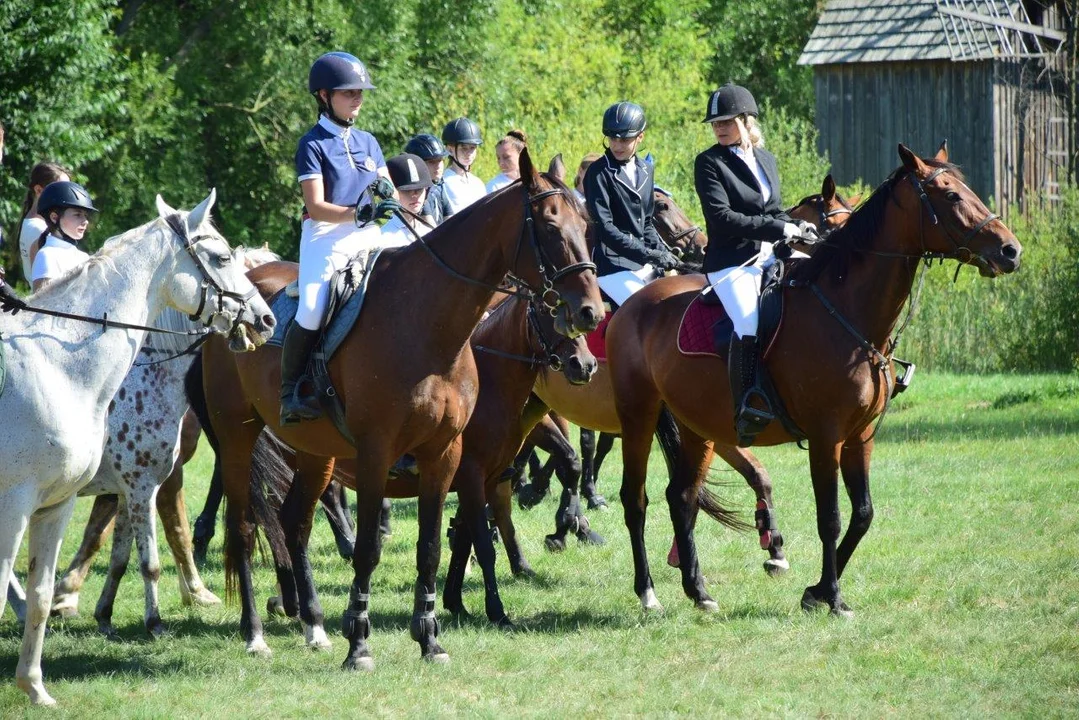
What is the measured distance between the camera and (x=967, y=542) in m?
10.1

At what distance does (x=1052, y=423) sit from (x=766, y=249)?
7963 millimetres

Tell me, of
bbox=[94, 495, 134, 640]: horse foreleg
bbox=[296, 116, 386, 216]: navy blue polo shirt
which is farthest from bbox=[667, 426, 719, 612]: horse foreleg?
bbox=[94, 495, 134, 640]: horse foreleg

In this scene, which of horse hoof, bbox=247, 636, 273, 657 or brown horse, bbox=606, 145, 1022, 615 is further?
brown horse, bbox=606, 145, 1022, 615

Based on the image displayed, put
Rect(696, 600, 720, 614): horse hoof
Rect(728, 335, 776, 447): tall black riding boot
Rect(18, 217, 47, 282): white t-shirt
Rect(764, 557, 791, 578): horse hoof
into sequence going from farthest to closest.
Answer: Rect(764, 557, 791, 578): horse hoof < Rect(18, 217, 47, 282): white t-shirt < Rect(696, 600, 720, 614): horse hoof < Rect(728, 335, 776, 447): tall black riding boot

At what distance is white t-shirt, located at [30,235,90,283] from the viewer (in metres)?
8.64

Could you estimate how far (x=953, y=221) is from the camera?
803 cm

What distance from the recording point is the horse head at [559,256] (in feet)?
22.3

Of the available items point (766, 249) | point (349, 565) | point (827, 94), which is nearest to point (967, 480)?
point (766, 249)

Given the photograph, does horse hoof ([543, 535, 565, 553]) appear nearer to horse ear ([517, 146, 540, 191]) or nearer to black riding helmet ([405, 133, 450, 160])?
black riding helmet ([405, 133, 450, 160])

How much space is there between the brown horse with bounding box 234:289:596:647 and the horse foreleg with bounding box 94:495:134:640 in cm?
94

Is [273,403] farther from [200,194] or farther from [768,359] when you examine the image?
[200,194]

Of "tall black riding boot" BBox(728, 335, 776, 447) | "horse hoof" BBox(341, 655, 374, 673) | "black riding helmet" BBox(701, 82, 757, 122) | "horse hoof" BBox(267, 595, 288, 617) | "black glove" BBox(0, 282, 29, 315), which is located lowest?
"horse hoof" BBox(267, 595, 288, 617)

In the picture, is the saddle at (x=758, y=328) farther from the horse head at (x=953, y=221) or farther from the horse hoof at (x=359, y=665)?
the horse hoof at (x=359, y=665)

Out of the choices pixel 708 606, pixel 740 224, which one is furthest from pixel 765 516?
pixel 740 224
